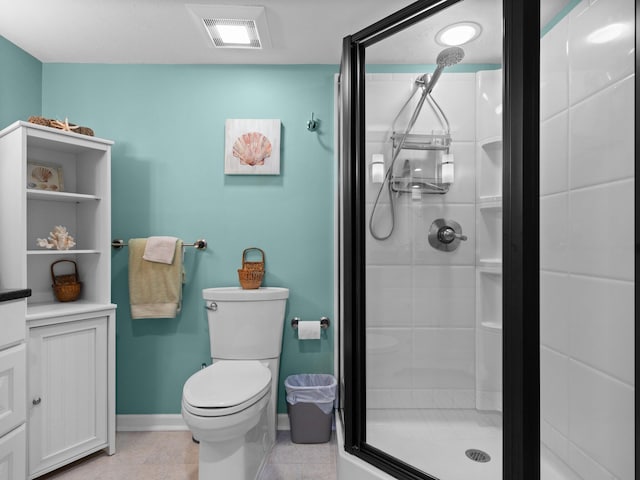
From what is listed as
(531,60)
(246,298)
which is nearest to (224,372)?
(246,298)

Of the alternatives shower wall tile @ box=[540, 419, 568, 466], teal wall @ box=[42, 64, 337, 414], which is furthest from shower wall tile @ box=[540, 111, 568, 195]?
teal wall @ box=[42, 64, 337, 414]

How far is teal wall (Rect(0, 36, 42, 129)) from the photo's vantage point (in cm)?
194

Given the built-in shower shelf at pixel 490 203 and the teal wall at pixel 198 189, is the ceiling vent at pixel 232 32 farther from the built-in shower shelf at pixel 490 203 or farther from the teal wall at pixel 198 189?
the built-in shower shelf at pixel 490 203

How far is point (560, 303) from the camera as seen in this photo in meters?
1.22

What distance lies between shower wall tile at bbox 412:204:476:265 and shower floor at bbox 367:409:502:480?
52 centimetres

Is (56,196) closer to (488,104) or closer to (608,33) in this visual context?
(488,104)

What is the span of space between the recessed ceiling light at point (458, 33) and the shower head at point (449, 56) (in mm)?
20

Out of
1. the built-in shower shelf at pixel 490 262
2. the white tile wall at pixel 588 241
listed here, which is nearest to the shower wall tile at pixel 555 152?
the white tile wall at pixel 588 241

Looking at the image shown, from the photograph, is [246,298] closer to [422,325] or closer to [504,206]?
[422,325]

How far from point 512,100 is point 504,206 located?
28 centimetres

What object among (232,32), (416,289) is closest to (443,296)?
(416,289)

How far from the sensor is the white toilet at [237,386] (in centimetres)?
145

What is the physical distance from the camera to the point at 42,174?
1.96m

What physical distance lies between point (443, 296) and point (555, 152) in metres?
0.62
